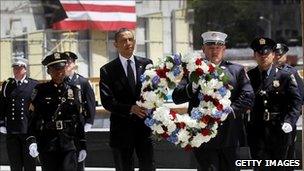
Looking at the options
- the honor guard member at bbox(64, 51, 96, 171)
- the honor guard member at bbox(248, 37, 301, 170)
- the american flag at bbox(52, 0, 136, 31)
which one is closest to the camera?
the honor guard member at bbox(248, 37, 301, 170)

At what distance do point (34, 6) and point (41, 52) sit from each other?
374 centimetres

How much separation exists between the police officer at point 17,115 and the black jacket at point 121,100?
8.40 feet

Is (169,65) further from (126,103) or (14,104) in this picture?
(14,104)

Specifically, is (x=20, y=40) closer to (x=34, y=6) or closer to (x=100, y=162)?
(x=34, y=6)

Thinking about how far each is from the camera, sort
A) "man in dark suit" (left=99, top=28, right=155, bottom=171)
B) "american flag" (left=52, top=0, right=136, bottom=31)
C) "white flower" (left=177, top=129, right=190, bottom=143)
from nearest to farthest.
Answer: "white flower" (left=177, top=129, right=190, bottom=143), "man in dark suit" (left=99, top=28, right=155, bottom=171), "american flag" (left=52, top=0, right=136, bottom=31)

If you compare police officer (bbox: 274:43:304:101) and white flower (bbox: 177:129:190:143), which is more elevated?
police officer (bbox: 274:43:304:101)

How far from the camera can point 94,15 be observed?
23328mm

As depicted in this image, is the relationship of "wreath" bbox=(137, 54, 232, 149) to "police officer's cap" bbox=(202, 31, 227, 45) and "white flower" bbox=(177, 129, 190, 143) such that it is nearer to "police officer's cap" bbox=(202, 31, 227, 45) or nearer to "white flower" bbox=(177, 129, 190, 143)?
"white flower" bbox=(177, 129, 190, 143)

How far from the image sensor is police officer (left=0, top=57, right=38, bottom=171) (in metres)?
8.69

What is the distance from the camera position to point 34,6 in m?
25.3

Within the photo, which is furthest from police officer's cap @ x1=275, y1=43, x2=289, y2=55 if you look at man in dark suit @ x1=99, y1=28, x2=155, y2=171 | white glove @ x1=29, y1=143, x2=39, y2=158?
white glove @ x1=29, y1=143, x2=39, y2=158

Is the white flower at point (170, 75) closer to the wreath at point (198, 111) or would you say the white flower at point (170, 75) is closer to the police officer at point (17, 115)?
the wreath at point (198, 111)

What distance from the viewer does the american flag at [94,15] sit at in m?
23.3

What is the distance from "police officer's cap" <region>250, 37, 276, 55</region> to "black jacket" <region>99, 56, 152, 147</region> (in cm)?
118
